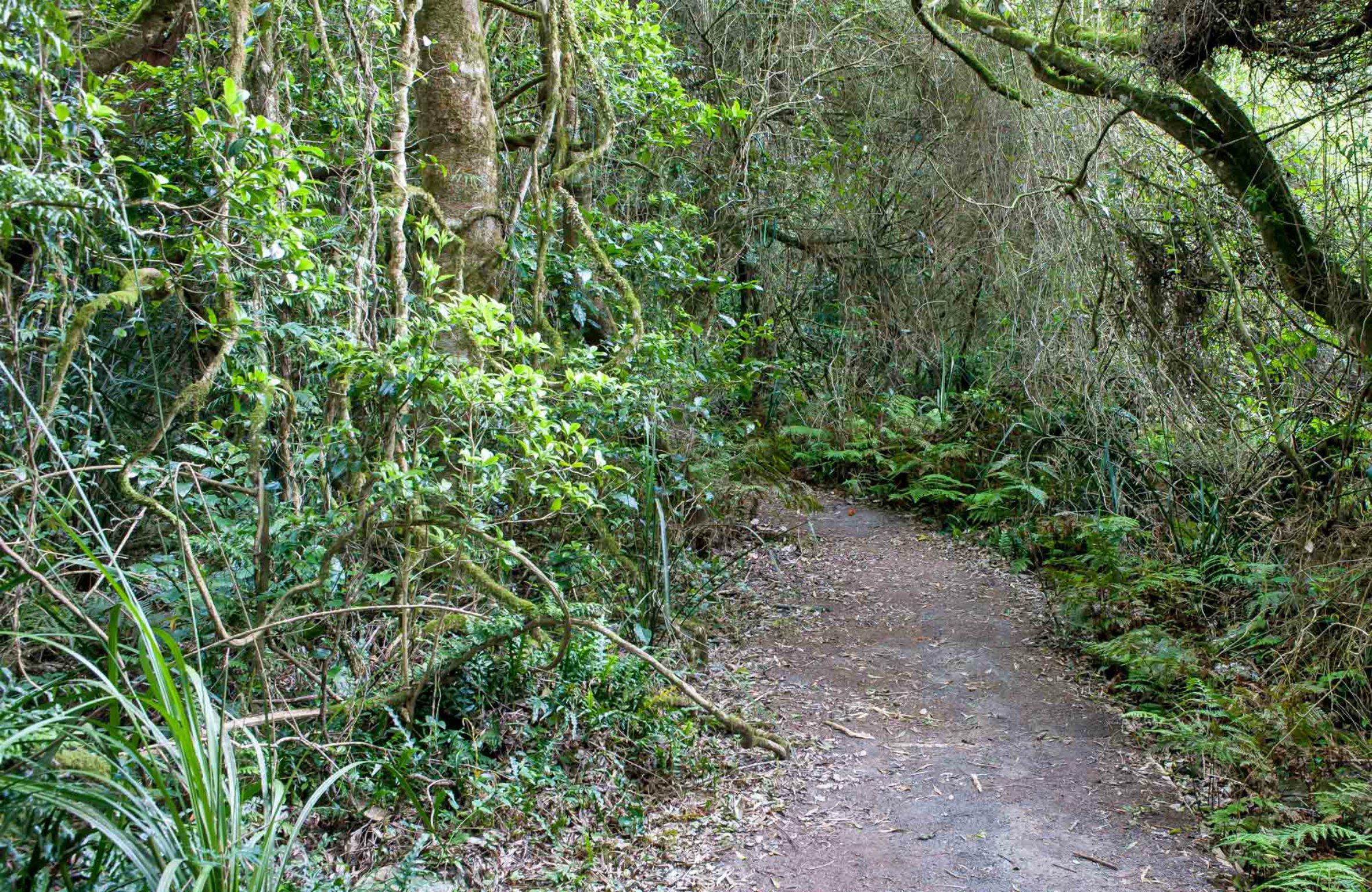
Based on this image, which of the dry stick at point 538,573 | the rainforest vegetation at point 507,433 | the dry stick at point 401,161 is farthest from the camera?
the dry stick at point 401,161

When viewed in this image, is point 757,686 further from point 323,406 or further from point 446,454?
point 323,406

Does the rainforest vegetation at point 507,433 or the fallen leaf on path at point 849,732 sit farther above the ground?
the rainforest vegetation at point 507,433

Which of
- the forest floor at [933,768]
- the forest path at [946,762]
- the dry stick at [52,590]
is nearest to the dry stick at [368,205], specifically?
the dry stick at [52,590]

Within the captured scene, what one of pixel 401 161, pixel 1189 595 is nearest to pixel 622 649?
pixel 401 161

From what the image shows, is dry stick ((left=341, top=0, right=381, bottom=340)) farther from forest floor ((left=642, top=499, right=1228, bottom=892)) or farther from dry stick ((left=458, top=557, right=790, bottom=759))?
forest floor ((left=642, top=499, right=1228, bottom=892))

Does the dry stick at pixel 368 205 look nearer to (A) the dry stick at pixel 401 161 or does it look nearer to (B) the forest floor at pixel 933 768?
(A) the dry stick at pixel 401 161

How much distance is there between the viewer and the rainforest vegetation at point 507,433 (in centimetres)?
292

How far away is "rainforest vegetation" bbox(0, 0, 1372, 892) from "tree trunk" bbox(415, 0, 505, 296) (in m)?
0.03

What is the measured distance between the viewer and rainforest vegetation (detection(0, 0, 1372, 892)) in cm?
292

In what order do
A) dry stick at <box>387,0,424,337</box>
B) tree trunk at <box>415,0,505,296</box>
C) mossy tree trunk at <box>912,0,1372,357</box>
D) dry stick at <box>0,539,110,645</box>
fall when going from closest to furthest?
dry stick at <box>0,539,110,645</box> < dry stick at <box>387,0,424,337</box> < tree trunk at <box>415,0,505,296</box> < mossy tree trunk at <box>912,0,1372,357</box>

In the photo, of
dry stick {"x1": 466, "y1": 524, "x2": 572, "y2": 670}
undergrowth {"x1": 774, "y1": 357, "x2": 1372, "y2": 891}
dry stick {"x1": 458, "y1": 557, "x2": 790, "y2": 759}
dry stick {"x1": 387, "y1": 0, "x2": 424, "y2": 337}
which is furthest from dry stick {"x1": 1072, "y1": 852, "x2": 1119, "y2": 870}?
dry stick {"x1": 387, "y1": 0, "x2": 424, "y2": 337}

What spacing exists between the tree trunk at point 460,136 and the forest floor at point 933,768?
275 cm

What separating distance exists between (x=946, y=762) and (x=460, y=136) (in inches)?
Result: 156

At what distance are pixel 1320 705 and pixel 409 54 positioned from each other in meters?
5.16
